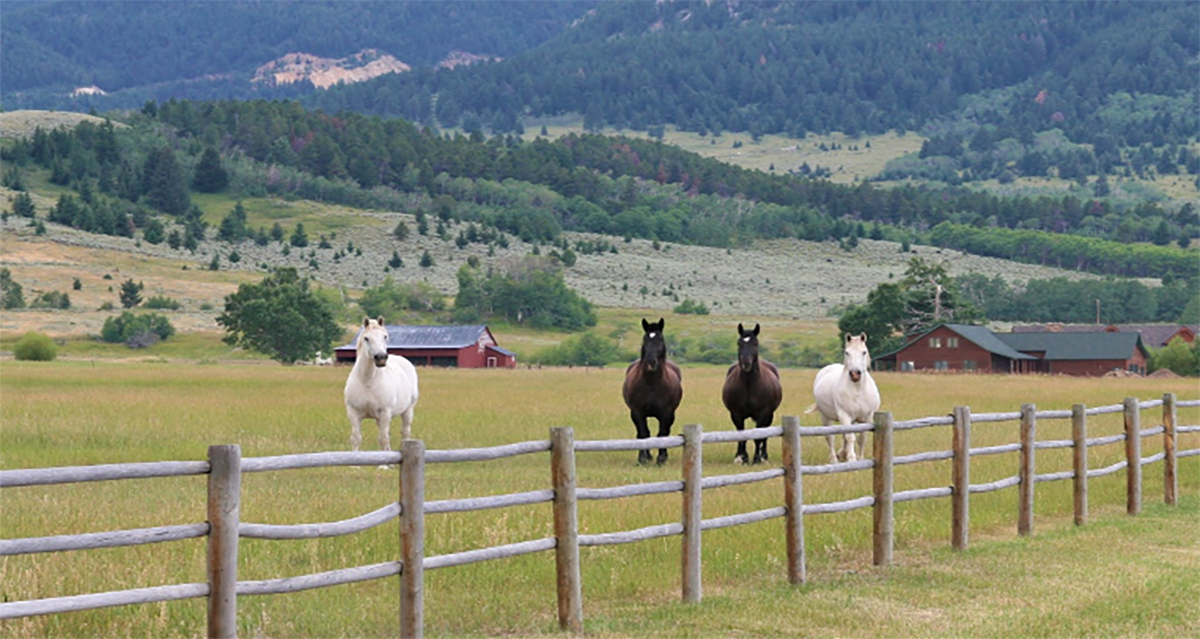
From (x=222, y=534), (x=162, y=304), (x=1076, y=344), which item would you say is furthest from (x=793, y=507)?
(x=162, y=304)

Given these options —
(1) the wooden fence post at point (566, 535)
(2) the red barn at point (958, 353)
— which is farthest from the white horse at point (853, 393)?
(2) the red barn at point (958, 353)

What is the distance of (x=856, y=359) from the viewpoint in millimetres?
24109

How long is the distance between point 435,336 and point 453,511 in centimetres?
10850

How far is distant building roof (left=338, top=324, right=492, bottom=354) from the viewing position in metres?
117

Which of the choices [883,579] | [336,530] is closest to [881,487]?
[883,579]

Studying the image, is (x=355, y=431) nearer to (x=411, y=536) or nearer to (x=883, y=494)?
(x=883, y=494)

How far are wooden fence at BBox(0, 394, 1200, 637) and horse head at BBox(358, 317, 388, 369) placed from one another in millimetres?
10068

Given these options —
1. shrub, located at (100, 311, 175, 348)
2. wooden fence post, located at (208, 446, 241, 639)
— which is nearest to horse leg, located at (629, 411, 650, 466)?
wooden fence post, located at (208, 446, 241, 639)

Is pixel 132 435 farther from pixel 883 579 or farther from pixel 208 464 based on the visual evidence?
pixel 208 464

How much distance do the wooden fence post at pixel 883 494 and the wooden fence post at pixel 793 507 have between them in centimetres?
148

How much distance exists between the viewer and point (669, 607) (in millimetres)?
12641

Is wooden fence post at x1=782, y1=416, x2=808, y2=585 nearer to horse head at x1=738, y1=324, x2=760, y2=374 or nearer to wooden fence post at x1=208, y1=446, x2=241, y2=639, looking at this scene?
wooden fence post at x1=208, y1=446, x2=241, y2=639

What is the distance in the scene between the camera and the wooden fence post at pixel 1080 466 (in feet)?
62.0

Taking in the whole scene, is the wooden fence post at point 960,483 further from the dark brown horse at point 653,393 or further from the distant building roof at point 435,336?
the distant building roof at point 435,336
